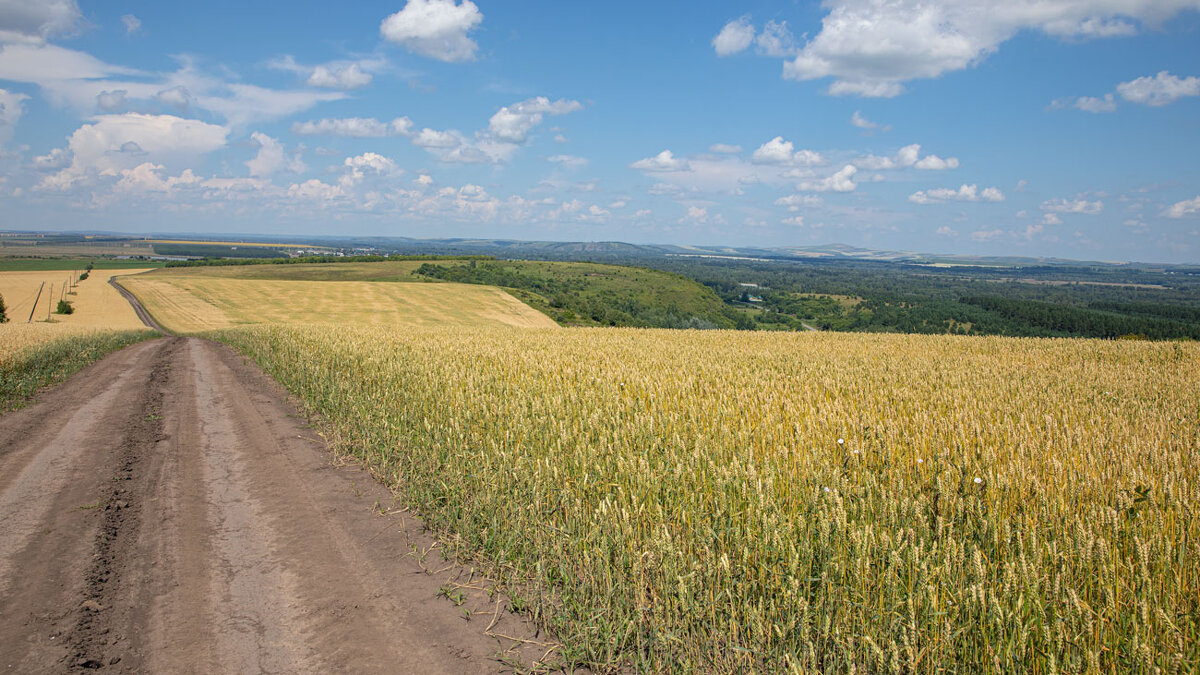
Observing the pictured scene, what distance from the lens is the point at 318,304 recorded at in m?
65.9

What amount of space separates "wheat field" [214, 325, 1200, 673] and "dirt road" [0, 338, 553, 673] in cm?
52

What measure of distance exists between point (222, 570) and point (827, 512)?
5.03 metres

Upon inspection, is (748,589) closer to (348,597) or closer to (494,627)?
(494,627)

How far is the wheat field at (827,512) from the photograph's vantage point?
3.17 m

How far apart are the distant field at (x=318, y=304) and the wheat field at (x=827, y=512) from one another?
→ 155 feet

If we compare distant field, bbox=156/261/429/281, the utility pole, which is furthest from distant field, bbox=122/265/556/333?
distant field, bbox=156/261/429/281

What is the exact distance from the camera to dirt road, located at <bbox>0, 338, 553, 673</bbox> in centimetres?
386

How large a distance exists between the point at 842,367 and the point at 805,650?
931cm

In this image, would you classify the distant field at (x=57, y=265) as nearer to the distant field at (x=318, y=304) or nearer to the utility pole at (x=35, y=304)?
the utility pole at (x=35, y=304)

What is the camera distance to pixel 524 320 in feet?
241

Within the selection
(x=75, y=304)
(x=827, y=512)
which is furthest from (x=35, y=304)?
(x=827, y=512)

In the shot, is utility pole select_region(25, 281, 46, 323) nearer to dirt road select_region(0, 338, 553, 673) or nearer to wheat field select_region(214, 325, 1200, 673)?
dirt road select_region(0, 338, 553, 673)

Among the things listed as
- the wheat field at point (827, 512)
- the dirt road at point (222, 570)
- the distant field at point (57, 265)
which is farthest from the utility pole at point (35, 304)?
the wheat field at point (827, 512)

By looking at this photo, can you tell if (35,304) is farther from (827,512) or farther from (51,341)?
(827,512)
